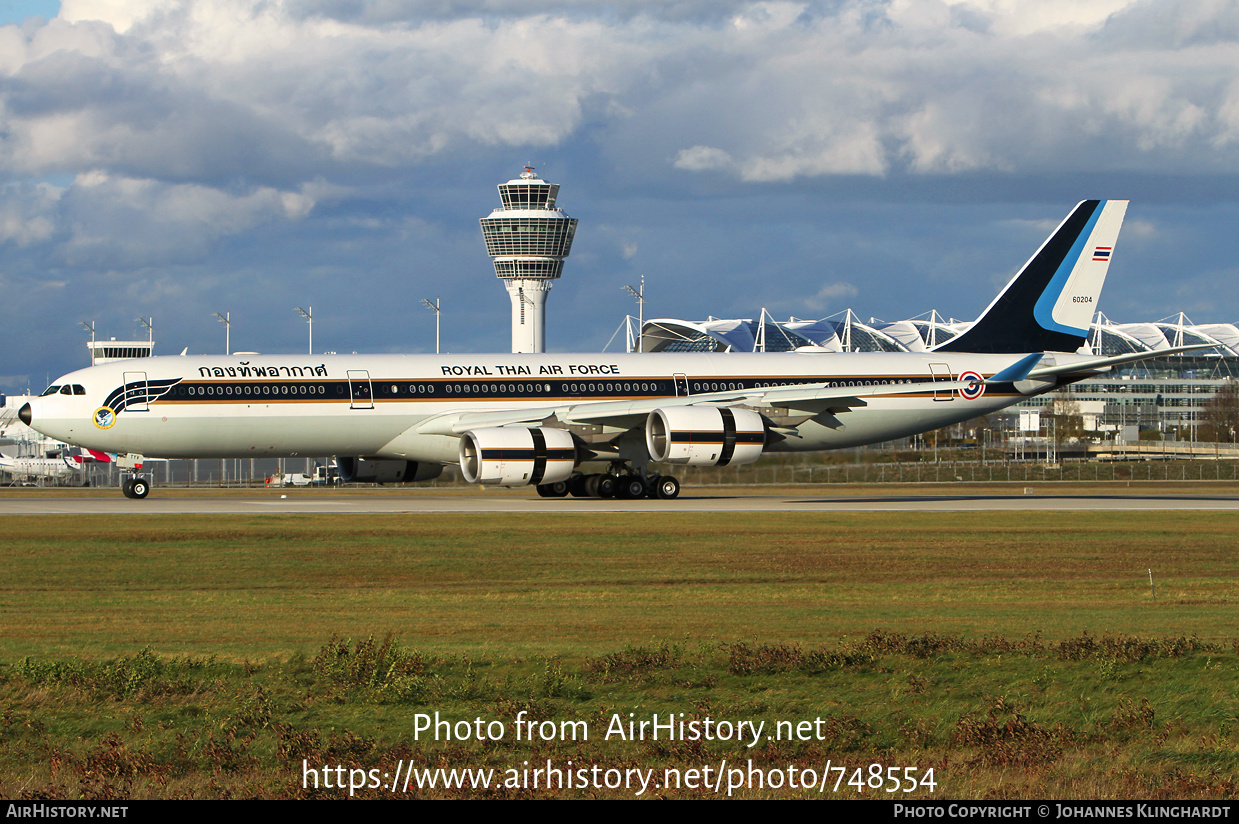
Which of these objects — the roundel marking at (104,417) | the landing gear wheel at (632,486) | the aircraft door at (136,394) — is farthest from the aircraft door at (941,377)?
the roundel marking at (104,417)

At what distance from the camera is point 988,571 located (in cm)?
2323

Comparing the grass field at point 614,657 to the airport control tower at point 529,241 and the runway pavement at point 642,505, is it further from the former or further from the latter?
the airport control tower at point 529,241

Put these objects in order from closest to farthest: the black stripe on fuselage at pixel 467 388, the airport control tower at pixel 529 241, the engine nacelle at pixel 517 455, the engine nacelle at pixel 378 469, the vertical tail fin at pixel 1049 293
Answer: the engine nacelle at pixel 517 455
the black stripe on fuselage at pixel 467 388
the engine nacelle at pixel 378 469
the vertical tail fin at pixel 1049 293
the airport control tower at pixel 529 241

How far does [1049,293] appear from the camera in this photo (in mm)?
47750

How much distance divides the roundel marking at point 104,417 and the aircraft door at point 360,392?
7.36 meters

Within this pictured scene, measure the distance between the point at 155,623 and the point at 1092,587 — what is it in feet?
48.7

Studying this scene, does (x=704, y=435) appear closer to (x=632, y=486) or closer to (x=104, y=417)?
(x=632, y=486)

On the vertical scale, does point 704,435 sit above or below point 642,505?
above

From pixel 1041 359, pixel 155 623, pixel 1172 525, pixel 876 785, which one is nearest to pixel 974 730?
pixel 876 785

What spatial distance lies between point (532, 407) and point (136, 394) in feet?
41.3

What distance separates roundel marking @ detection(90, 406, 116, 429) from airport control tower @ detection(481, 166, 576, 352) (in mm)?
128436

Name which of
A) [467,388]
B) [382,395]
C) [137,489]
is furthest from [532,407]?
[137,489]

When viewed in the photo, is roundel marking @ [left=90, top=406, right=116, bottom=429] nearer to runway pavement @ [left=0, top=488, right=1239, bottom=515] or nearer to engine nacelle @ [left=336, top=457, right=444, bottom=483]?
runway pavement @ [left=0, top=488, right=1239, bottom=515]

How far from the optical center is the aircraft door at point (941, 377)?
44.7 meters
